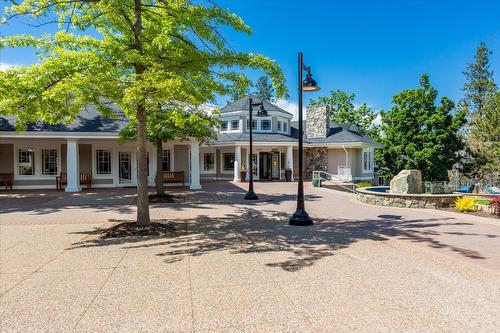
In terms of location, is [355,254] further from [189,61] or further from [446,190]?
[446,190]

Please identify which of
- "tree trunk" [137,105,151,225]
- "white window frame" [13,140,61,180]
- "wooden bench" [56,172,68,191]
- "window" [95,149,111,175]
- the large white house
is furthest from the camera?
"window" [95,149,111,175]

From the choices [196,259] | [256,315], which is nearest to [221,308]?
[256,315]

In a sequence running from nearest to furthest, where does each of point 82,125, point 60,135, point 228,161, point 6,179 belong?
point 60,135 < point 82,125 < point 6,179 < point 228,161

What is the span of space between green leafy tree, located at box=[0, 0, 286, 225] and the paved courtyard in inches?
102

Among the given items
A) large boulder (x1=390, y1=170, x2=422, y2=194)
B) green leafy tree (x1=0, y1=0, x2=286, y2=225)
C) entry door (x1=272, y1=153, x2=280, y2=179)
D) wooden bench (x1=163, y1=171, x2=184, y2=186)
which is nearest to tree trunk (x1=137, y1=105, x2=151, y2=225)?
green leafy tree (x1=0, y1=0, x2=286, y2=225)

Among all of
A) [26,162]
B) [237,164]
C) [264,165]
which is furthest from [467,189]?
[26,162]

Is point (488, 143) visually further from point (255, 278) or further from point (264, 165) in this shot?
point (255, 278)

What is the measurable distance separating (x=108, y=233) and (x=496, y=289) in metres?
7.98

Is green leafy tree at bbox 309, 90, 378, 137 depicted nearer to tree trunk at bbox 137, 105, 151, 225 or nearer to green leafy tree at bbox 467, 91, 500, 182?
green leafy tree at bbox 467, 91, 500, 182

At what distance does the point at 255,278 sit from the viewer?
513 cm

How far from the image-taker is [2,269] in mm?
5652

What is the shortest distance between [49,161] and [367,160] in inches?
988

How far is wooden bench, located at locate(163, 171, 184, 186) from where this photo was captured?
72.3 feet

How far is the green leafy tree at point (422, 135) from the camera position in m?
25.9
